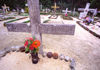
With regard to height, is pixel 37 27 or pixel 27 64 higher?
pixel 37 27

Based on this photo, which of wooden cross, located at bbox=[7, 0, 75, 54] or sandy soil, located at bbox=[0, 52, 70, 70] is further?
sandy soil, located at bbox=[0, 52, 70, 70]

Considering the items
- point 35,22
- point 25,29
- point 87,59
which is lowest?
point 87,59

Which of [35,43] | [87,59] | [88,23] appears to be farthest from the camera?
[88,23]

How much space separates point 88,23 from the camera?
7.62 metres

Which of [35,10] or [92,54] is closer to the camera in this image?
[35,10]

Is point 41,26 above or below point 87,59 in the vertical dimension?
above

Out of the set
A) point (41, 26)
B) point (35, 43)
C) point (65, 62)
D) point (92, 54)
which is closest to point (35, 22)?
point (41, 26)

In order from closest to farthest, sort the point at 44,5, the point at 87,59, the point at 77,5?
the point at 87,59, the point at 77,5, the point at 44,5

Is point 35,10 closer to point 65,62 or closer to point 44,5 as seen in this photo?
point 65,62

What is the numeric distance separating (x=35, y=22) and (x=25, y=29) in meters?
0.46

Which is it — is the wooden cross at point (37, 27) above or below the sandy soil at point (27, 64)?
above

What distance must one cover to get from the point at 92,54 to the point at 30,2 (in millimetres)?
3026

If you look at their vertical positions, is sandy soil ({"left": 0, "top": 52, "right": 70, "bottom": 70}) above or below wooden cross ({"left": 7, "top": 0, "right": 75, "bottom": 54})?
below

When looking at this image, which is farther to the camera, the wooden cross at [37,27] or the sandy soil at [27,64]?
the sandy soil at [27,64]
